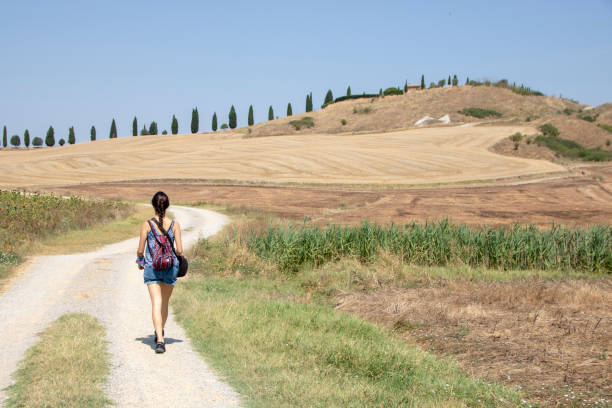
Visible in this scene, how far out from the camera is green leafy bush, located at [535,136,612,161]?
8309cm

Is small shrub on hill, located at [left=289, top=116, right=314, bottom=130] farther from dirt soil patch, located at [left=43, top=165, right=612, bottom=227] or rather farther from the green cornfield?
the green cornfield

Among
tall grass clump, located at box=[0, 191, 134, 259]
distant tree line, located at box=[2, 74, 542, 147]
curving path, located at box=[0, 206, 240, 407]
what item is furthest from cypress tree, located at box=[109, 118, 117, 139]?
curving path, located at box=[0, 206, 240, 407]

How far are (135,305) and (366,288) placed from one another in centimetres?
585

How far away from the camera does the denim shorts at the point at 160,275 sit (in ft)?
28.2

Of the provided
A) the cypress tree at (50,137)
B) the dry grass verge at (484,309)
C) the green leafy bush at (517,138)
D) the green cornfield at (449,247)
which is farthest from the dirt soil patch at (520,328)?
the cypress tree at (50,137)

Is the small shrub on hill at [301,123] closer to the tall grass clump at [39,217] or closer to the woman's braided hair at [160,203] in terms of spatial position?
the tall grass clump at [39,217]

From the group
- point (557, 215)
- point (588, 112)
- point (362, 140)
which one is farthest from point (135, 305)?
point (588, 112)

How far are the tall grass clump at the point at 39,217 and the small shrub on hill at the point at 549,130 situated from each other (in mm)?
81818

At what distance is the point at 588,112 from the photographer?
12281 centimetres

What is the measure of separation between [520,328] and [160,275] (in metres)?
6.51

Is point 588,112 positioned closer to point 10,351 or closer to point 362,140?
point 362,140

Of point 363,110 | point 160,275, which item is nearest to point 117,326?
point 160,275

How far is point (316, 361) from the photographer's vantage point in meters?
8.04

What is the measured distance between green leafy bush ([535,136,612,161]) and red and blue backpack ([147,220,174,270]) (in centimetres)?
8554
